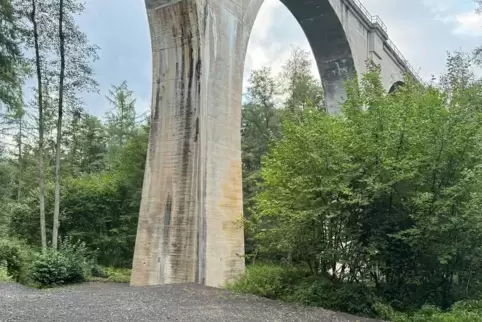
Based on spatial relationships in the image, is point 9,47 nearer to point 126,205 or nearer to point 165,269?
point 126,205

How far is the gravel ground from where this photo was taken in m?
4.35

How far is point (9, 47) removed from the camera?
960 cm

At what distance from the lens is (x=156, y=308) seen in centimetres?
485

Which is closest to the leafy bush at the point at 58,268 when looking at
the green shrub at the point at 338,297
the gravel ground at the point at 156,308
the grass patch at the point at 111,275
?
the grass patch at the point at 111,275

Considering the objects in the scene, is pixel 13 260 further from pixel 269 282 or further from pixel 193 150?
pixel 269 282

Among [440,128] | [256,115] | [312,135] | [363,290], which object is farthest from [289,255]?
[256,115]

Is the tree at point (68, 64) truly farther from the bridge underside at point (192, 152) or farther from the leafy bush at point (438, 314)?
the leafy bush at point (438, 314)

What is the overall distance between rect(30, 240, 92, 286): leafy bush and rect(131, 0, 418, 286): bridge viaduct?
2055 millimetres

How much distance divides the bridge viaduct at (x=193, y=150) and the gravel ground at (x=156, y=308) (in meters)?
1.16

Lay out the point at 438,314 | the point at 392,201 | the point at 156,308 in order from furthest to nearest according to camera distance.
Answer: the point at 392,201 → the point at 438,314 → the point at 156,308

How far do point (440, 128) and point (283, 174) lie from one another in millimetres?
2220

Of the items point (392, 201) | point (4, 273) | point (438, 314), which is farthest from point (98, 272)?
point (438, 314)

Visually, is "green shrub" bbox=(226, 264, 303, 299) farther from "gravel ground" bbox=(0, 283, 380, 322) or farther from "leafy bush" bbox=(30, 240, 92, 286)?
"leafy bush" bbox=(30, 240, 92, 286)

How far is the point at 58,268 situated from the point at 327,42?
10.5 meters
